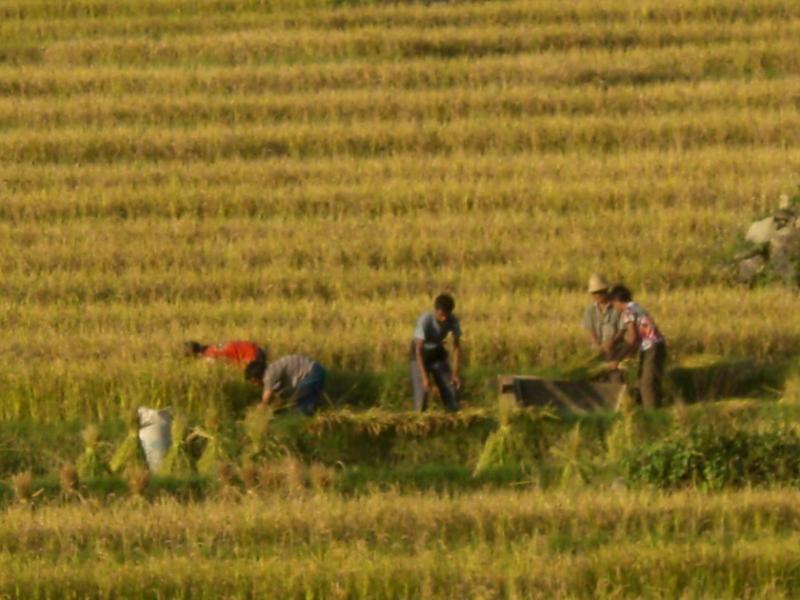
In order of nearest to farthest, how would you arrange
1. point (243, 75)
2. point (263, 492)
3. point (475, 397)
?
point (263, 492) < point (475, 397) < point (243, 75)

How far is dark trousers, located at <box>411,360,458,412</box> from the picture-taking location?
17.6 metres

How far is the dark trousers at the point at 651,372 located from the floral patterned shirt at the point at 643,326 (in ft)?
0.13

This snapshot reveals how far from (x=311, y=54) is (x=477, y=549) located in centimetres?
1366

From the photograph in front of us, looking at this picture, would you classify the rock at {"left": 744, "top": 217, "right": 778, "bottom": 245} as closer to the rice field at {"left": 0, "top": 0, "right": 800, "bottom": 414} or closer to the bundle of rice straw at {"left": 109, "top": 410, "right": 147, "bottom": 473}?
the rice field at {"left": 0, "top": 0, "right": 800, "bottom": 414}

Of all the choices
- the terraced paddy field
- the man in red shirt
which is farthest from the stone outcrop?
the man in red shirt

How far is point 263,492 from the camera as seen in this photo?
15070mm

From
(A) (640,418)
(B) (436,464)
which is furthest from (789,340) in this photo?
(B) (436,464)

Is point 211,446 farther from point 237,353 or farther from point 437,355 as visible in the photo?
point 437,355

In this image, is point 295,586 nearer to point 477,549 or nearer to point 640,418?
point 477,549

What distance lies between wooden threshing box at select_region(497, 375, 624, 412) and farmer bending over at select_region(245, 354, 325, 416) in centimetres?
138

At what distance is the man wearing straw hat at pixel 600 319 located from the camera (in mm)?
18109

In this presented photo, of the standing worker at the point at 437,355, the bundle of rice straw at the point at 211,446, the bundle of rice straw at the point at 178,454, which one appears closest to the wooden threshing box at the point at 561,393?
the standing worker at the point at 437,355

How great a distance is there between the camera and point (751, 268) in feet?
65.5

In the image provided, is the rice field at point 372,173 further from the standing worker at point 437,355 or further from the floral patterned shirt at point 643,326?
the floral patterned shirt at point 643,326
